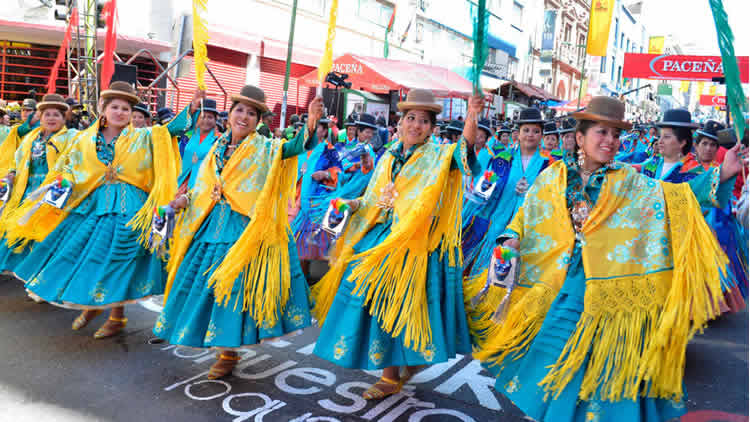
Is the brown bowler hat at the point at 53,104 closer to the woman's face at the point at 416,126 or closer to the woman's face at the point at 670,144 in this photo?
the woman's face at the point at 416,126

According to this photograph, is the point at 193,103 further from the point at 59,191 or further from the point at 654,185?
the point at 654,185

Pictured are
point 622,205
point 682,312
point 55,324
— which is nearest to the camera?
point 682,312

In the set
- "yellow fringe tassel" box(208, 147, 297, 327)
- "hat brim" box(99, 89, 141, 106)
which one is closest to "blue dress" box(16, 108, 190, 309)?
"hat brim" box(99, 89, 141, 106)

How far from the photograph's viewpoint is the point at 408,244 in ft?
12.3

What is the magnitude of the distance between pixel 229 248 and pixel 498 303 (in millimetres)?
1703

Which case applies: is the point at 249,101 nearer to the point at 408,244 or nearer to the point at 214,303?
the point at 214,303

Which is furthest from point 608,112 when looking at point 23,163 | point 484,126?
point 23,163

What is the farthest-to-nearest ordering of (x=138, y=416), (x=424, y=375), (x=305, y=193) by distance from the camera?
(x=305, y=193)
(x=424, y=375)
(x=138, y=416)

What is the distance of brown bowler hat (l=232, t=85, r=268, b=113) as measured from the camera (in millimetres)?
4137

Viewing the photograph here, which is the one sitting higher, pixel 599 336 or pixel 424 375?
pixel 599 336

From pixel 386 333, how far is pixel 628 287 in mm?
1385

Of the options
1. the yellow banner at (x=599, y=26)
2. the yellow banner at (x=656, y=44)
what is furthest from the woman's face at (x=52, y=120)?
the yellow banner at (x=656, y=44)

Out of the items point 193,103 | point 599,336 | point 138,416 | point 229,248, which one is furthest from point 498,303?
point 193,103

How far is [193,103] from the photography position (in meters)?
4.77
